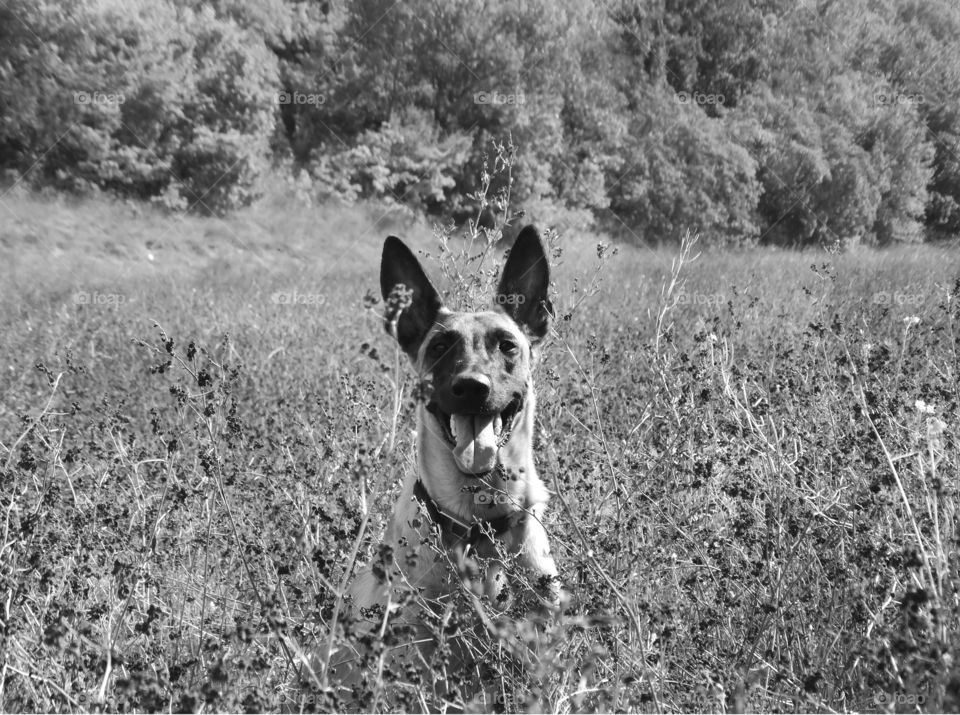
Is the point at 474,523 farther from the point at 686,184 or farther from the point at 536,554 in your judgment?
the point at 686,184

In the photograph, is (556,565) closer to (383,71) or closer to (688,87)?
(383,71)

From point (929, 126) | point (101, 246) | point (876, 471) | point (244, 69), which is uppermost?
point (929, 126)

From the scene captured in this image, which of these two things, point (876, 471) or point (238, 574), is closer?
point (876, 471)

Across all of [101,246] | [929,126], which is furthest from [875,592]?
[929,126]

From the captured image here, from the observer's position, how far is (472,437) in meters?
3.12

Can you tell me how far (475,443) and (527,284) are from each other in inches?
35.5

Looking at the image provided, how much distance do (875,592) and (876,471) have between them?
59 centimetres

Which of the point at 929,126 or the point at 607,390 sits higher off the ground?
the point at 929,126

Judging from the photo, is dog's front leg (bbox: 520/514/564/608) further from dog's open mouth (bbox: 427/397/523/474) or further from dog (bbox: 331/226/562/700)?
dog's open mouth (bbox: 427/397/523/474)

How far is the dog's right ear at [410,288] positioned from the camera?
331 centimetres

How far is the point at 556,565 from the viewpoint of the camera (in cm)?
332

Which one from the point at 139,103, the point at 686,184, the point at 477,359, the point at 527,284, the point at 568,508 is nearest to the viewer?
the point at 568,508

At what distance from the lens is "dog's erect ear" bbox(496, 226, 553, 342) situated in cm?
345

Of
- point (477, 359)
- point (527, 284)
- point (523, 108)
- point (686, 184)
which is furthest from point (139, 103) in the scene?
point (477, 359)
